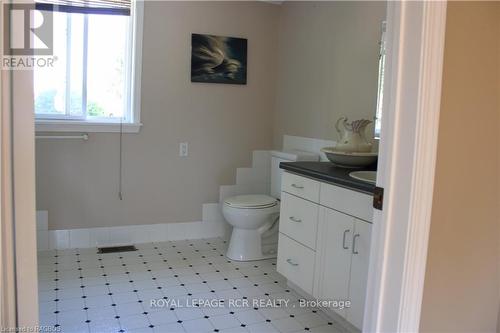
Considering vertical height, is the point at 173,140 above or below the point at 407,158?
below

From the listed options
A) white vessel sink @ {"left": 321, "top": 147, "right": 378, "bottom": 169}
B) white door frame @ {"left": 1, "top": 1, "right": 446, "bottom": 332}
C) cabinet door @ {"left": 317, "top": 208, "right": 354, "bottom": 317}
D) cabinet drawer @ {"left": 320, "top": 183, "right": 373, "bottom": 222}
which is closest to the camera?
white door frame @ {"left": 1, "top": 1, "right": 446, "bottom": 332}

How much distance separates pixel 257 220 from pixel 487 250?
6.44ft

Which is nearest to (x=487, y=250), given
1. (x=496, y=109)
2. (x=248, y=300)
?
(x=496, y=109)

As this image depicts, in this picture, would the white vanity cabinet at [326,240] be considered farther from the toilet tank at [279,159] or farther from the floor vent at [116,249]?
the floor vent at [116,249]

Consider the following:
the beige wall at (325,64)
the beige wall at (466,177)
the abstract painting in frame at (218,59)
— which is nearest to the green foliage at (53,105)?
the abstract painting in frame at (218,59)

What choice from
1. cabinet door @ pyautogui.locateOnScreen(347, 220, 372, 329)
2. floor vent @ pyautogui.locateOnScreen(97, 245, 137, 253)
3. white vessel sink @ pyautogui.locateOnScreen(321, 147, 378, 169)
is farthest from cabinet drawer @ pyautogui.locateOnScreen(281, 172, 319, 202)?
floor vent @ pyautogui.locateOnScreen(97, 245, 137, 253)

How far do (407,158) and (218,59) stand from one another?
2.68 metres

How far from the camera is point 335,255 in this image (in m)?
2.34

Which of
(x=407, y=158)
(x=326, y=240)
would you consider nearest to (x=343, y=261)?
(x=326, y=240)

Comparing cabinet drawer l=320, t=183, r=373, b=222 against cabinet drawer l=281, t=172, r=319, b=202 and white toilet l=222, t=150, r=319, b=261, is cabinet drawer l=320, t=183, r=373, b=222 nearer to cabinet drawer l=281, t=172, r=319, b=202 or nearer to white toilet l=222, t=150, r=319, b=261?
cabinet drawer l=281, t=172, r=319, b=202

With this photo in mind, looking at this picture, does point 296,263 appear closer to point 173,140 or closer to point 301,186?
point 301,186

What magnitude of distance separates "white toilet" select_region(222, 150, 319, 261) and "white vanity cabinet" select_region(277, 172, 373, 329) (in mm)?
506

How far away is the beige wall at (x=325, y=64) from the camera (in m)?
2.91

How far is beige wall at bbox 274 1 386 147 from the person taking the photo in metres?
2.91
